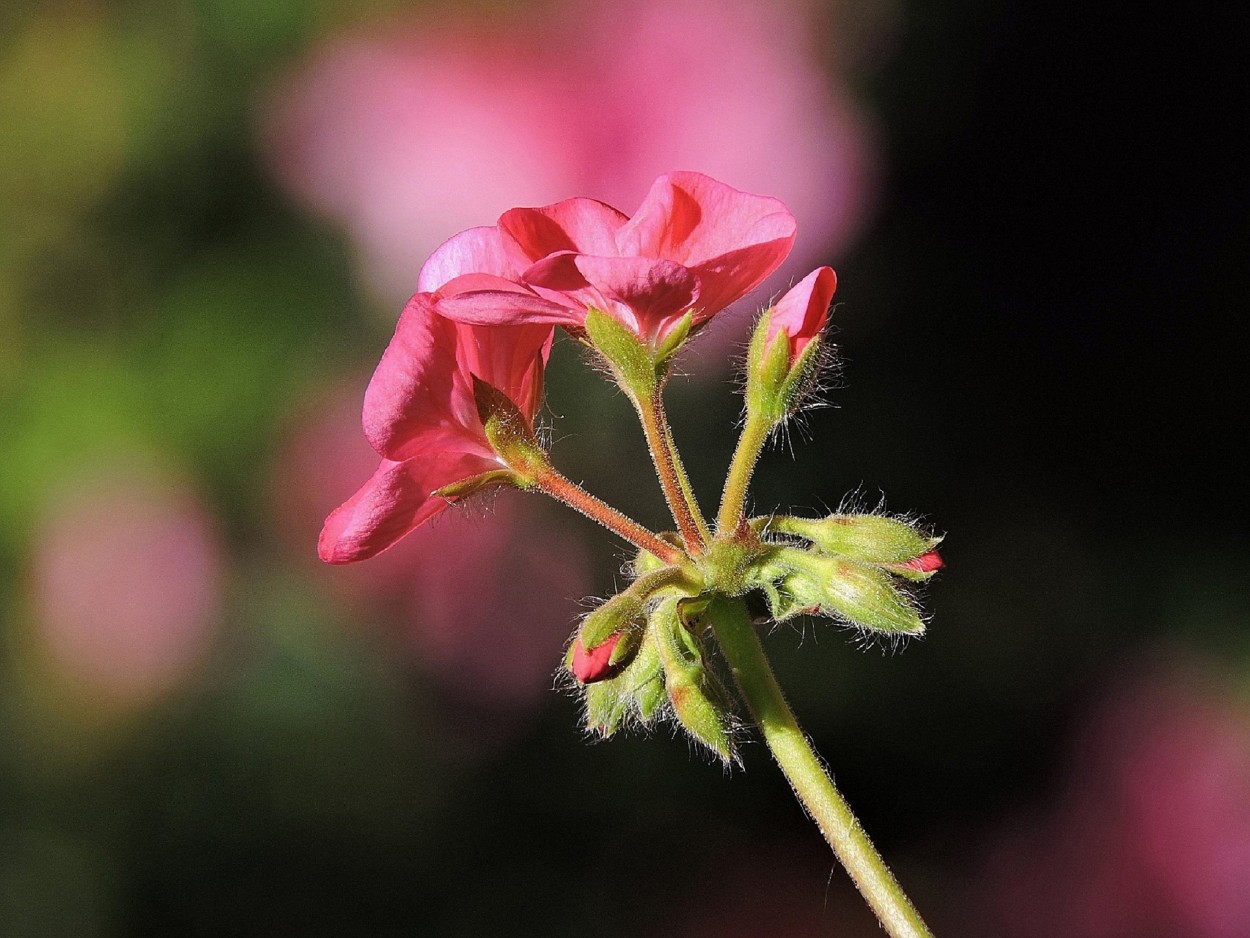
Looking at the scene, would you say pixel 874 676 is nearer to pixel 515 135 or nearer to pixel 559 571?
pixel 559 571

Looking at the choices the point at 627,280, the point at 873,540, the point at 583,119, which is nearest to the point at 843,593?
the point at 873,540

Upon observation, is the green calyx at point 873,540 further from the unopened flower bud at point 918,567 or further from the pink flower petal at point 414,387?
the pink flower petal at point 414,387

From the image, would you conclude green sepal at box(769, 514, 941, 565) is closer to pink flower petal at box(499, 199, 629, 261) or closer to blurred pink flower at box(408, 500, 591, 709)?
pink flower petal at box(499, 199, 629, 261)

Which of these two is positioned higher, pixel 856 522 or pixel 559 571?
pixel 856 522

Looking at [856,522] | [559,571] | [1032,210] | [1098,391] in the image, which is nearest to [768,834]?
[559,571]

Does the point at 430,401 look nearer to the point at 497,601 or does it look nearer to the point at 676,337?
the point at 676,337

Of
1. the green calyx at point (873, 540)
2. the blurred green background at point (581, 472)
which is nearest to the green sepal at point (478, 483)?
the green calyx at point (873, 540)

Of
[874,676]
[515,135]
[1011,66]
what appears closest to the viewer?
[515,135]
